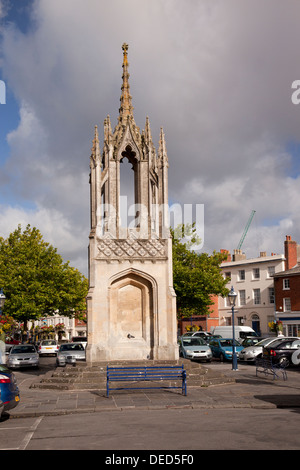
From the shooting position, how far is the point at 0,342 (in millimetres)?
25609

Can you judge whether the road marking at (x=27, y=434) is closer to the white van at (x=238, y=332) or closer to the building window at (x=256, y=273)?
Answer: the white van at (x=238, y=332)

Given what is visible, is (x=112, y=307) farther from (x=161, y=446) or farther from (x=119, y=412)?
(x=161, y=446)

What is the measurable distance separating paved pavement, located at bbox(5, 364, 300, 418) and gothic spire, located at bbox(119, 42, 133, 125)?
11753 mm

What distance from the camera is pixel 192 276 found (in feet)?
143

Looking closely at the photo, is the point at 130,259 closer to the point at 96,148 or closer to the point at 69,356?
the point at 96,148

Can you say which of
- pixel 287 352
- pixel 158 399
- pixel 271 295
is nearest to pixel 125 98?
pixel 158 399

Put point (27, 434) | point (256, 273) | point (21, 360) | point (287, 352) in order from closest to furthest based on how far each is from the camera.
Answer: point (27, 434) → point (287, 352) → point (21, 360) → point (256, 273)

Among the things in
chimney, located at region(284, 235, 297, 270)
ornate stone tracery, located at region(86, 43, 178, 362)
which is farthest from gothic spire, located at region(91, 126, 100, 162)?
chimney, located at region(284, 235, 297, 270)

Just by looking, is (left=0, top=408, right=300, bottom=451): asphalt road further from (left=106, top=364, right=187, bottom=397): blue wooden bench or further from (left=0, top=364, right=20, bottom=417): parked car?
(left=106, top=364, right=187, bottom=397): blue wooden bench

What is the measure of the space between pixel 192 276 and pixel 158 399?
28.6 meters

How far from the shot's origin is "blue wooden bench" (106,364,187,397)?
1609 cm

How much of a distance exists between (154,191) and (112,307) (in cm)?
578

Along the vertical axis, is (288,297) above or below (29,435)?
above

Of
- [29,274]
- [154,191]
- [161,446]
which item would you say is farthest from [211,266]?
[161,446]
